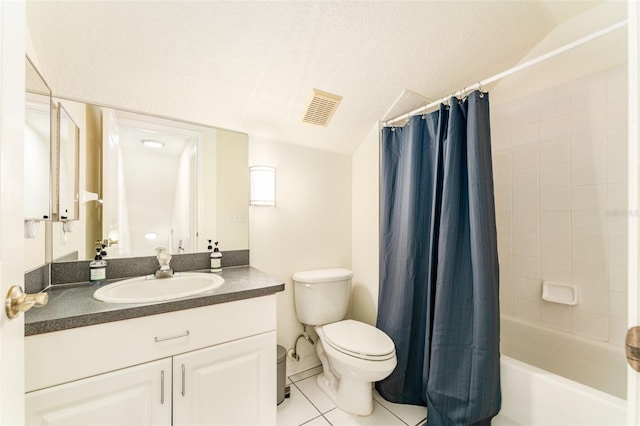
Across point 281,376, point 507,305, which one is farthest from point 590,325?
point 281,376

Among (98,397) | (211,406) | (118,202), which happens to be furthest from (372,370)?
(118,202)

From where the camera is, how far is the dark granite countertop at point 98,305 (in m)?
0.84

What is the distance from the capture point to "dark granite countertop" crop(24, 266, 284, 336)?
2.77 ft

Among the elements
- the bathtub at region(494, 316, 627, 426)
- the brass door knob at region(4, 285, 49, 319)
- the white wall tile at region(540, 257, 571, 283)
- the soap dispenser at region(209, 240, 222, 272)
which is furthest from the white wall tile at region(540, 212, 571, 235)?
the brass door knob at region(4, 285, 49, 319)

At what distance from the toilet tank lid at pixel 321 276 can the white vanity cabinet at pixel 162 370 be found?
576 millimetres

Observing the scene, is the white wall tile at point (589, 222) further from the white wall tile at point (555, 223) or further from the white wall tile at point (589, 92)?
the white wall tile at point (589, 92)

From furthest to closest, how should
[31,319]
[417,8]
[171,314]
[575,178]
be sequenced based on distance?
[575,178], [417,8], [171,314], [31,319]

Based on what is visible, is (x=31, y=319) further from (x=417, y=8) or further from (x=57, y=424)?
(x=417, y=8)

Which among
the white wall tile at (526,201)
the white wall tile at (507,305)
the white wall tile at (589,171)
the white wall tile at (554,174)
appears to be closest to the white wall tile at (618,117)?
the white wall tile at (589,171)

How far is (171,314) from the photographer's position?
1.03m

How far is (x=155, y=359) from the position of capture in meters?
1.00

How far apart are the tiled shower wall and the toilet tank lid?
1187mm

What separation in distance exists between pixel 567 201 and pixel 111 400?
252 centimetres

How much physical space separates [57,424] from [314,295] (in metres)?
1.30
